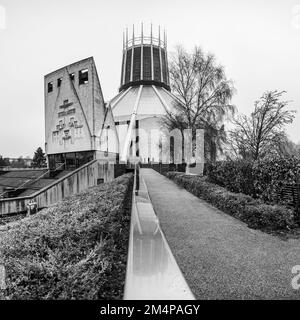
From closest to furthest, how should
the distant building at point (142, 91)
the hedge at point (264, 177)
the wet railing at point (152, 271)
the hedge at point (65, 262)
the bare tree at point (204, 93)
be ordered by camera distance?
the hedge at point (65, 262)
the wet railing at point (152, 271)
the hedge at point (264, 177)
the bare tree at point (204, 93)
the distant building at point (142, 91)

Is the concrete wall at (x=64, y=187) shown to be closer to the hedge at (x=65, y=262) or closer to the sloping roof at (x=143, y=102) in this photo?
the hedge at (x=65, y=262)

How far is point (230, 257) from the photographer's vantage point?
3500 mm

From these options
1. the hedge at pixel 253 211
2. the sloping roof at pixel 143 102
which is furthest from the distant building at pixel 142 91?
the hedge at pixel 253 211

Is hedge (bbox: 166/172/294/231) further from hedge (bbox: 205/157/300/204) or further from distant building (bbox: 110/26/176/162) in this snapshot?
distant building (bbox: 110/26/176/162)

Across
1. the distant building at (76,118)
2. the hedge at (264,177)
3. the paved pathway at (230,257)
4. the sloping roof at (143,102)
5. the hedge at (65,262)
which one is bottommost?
the paved pathway at (230,257)

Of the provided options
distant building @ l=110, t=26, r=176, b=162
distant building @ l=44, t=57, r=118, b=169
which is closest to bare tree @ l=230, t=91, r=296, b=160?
distant building @ l=44, t=57, r=118, b=169

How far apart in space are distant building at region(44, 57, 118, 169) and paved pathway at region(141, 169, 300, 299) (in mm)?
14738

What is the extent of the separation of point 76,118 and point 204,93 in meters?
12.7

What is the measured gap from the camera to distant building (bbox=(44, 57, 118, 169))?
1834 centimetres

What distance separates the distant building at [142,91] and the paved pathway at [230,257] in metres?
38.6

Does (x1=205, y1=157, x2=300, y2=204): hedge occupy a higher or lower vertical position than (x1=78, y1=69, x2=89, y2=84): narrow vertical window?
lower

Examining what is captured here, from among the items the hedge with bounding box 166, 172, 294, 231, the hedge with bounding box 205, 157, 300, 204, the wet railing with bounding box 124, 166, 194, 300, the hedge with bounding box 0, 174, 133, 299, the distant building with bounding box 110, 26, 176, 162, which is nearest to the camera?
the hedge with bounding box 0, 174, 133, 299

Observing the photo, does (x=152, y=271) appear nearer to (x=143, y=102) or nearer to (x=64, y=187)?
(x=64, y=187)

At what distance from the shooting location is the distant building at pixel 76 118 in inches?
722
